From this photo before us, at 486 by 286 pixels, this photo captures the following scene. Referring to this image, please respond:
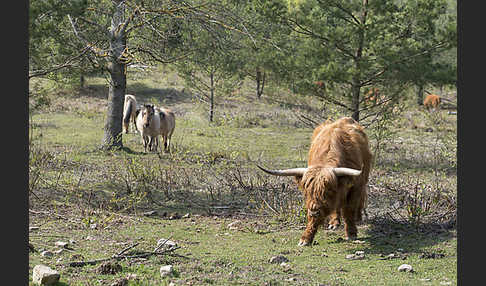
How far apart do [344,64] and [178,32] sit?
612cm

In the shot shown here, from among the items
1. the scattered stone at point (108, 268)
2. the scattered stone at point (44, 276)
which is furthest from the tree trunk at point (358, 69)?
the scattered stone at point (44, 276)

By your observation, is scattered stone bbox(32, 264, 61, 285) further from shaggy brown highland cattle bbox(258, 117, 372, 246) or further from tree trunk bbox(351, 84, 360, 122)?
tree trunk bbox(351, 84, 360, 122)

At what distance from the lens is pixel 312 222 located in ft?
23.6

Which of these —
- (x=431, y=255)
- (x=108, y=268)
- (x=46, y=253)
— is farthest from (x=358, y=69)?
(x=108, y=268)

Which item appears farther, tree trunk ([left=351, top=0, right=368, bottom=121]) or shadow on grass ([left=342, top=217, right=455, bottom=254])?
tree trunk ([left=351, top=0, right=368, bottom=121])

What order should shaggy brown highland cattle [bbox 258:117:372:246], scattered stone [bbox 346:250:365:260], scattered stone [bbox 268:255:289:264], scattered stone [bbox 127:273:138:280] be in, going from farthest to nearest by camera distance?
1. shaggy brown highland cattle [bbox 258:117:372:246]
2. scattered stone [bbox 346:250:365:260]
3. scattered stone [bbox 268:255:289:264]
4. scattered stone [bbox 127:273:138:280]

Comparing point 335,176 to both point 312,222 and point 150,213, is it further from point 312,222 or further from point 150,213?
point 150,213

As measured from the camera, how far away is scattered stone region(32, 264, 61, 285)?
499 centimetres

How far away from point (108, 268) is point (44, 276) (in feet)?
2.74

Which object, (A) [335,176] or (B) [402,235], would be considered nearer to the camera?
(A) [335,176]

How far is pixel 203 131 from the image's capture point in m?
23.5

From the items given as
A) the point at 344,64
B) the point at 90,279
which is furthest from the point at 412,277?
the point at 344,64

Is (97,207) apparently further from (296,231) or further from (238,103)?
(238,103)

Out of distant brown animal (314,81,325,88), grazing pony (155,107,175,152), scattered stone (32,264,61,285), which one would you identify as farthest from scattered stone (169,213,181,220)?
distant brown animal (314,81,325,88)
